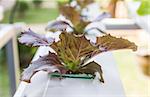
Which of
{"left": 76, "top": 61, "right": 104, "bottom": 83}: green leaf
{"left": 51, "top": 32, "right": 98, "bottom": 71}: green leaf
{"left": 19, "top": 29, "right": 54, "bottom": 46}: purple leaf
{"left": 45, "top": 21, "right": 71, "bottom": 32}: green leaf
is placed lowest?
{"left": 76, "top": 61, "right": 104, "bottom": 83}: green leaf


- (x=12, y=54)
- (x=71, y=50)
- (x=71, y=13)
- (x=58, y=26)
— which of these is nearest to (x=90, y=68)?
(x=71, y=50)

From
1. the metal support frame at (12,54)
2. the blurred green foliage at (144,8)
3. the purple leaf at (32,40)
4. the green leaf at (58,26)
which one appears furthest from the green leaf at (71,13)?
the metal support frame at (12,54)

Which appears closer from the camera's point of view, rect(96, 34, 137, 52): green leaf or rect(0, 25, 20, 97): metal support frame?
rect(96, 34, 137, 52): green leaf

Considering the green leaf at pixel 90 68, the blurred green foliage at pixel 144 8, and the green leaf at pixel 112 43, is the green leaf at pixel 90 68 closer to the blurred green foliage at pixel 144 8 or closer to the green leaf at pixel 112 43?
the green leaf at pixel 112 43

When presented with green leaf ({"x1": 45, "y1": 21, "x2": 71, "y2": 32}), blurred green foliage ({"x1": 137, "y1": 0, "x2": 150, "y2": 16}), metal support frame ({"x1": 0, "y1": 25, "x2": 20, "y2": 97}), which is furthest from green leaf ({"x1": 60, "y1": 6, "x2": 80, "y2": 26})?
metal support frame ({"x1": 0, "y1": 25, "x2": 20, "y2": 97})

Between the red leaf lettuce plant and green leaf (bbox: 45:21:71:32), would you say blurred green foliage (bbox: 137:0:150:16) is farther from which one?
the red leaf lettuce plant

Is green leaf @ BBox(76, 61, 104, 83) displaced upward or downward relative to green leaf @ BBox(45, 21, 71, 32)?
downward

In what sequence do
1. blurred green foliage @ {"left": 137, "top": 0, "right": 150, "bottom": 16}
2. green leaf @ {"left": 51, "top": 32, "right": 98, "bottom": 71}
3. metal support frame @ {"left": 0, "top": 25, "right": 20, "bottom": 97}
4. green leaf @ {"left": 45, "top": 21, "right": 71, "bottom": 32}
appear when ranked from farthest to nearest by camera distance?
metal support frame @ {"left": 0, "top": 25, "right": 20, "bottom": 97} → blurred green foliage @ {"left": 137, "top": 0, "right": 150, "bottom": 16} → green leaf @ {"left": 45, "top": 21, "right": 71, "bottom": 32} → green leaf @ {"left": 51, "top": 32, "right": 98, "bottom": 71}
